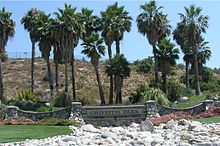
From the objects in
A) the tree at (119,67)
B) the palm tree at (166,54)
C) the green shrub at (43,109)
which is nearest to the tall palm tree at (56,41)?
the tree at (119,67)

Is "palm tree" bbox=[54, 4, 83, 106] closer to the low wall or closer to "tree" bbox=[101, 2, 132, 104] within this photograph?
"tree" bbox=[101, 2, 132, 104]

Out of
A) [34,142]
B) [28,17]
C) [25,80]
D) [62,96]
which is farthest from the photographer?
[25,80]

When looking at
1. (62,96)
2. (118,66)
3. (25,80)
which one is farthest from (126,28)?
(25,80)

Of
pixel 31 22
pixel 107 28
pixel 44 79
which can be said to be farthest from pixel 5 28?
pixel 44 79

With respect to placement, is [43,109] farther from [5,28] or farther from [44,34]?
[5,28]

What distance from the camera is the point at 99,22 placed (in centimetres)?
4912

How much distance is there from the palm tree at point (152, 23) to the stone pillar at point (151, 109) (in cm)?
1150

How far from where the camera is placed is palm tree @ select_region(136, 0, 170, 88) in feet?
155

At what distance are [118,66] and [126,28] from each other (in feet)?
19.5

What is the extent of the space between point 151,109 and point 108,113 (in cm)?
343

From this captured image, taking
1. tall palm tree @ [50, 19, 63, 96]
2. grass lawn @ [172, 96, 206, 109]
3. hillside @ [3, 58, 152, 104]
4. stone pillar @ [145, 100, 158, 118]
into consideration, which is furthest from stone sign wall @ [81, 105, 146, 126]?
hillside @ [3, 58, 152, 104]

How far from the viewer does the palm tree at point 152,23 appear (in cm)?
4738

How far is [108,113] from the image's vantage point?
3481 cm

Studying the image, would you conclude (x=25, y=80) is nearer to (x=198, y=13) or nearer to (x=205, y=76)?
(x=205, y=76)
